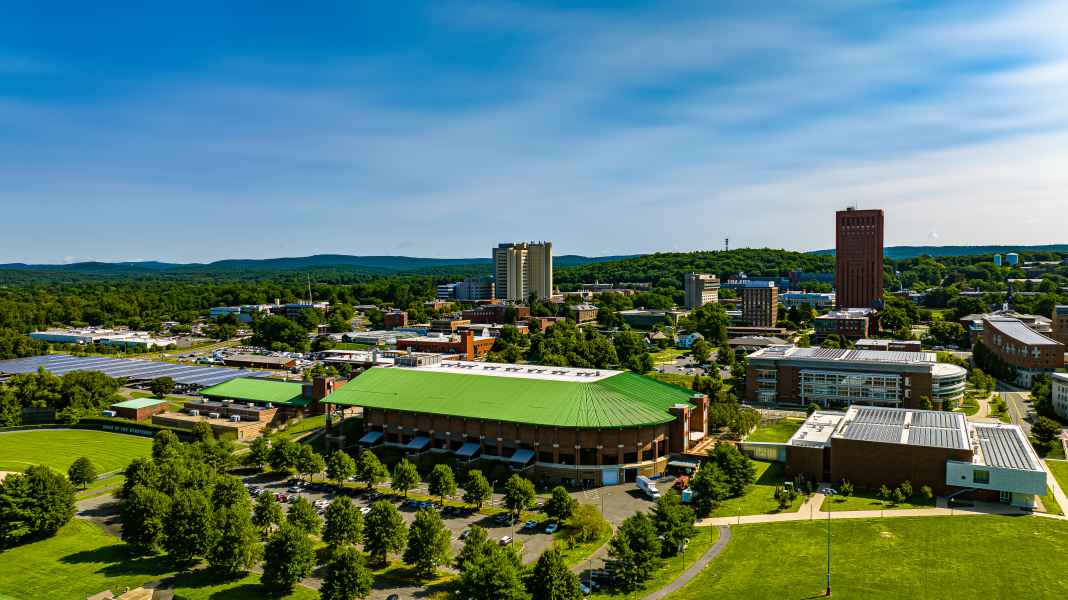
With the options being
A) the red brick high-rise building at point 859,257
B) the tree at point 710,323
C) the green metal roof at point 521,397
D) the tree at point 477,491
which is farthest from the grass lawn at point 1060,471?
the red brick high-rise building at point 859,257

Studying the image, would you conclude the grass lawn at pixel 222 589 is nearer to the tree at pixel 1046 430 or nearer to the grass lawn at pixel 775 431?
the grass lawn at pixel 775 431

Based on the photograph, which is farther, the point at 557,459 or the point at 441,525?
the point at 557,459

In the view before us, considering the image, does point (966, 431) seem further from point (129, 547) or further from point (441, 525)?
point (129, 547)

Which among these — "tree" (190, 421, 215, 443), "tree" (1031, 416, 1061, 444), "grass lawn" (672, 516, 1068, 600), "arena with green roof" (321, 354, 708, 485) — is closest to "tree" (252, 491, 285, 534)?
"arena with green roof" (321, 354, 708, 485)

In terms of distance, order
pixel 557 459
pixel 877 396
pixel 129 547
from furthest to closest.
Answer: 1. pixel 877 396
2. pixel 557 459
3. pixel 129 547

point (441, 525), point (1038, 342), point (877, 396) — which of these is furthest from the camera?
point (1038, 342)

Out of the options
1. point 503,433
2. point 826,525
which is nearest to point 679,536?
point 826,525
